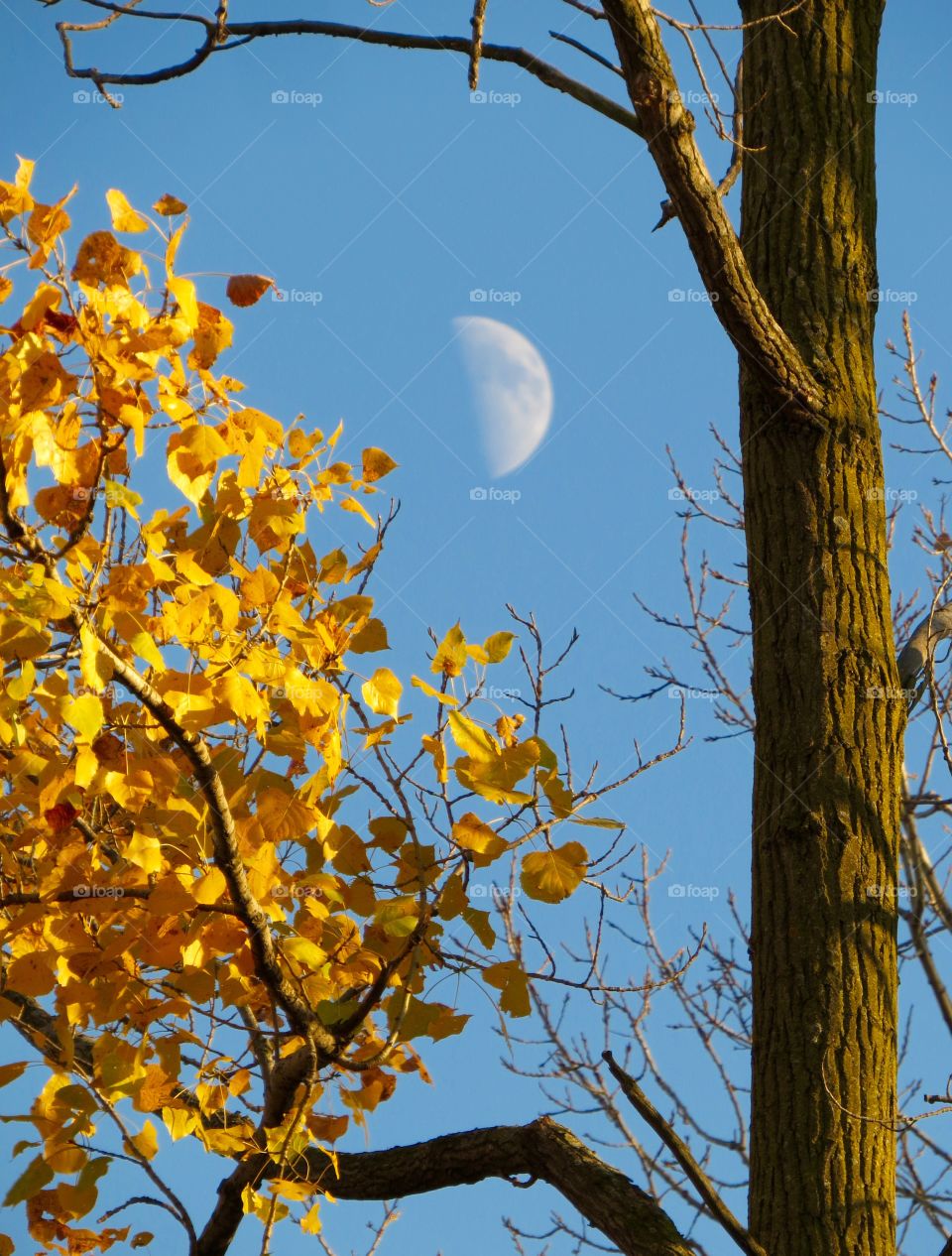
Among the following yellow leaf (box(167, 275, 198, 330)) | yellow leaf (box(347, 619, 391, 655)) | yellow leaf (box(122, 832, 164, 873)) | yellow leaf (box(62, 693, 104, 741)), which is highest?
yellow leaf (box(167, 275, 198, 330))

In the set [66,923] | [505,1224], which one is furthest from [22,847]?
[505,1224]

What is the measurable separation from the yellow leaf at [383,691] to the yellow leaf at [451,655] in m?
0.07

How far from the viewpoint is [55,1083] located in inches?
78.1

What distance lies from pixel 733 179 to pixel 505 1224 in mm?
4946

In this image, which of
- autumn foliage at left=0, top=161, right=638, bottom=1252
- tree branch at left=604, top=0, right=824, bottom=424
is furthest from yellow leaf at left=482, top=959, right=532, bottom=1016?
tree branch at left=604, top=0, right=824, bottom=424

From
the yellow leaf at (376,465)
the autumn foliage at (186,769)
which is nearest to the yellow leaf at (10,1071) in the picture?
the autumn foliage at (186,769)

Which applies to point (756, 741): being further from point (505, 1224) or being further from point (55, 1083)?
point (505, 1224)

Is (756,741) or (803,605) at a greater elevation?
(803,605)

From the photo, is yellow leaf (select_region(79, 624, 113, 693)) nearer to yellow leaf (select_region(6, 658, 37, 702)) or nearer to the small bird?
yellow leaf (select_region(6, 658, 37, 702))

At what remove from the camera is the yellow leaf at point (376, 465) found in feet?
6.72

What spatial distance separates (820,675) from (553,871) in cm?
98

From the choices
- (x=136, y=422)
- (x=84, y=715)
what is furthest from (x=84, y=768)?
(x=136, y=422)

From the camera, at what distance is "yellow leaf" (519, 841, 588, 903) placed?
176 centimetres

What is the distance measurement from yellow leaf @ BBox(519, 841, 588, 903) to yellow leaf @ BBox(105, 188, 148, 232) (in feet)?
3.34
